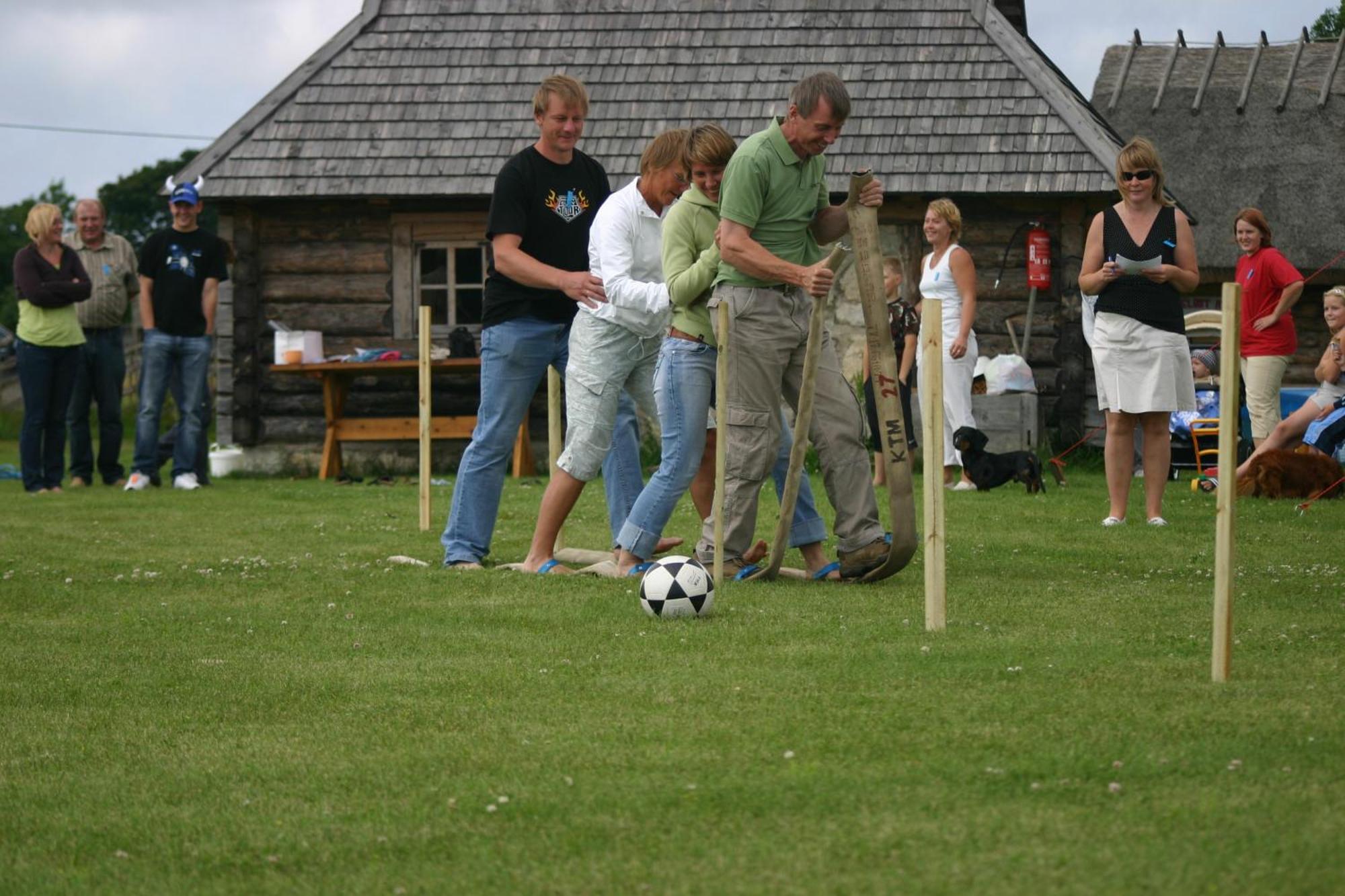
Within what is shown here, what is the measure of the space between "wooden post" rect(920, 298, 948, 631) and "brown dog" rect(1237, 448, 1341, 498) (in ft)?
20.1

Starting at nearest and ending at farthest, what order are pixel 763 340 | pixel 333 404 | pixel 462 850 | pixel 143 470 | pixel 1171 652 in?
pixel 462 850 < pixel 1171 652 < pixel 763 340 < pixel 143 470 < pixel 333 404

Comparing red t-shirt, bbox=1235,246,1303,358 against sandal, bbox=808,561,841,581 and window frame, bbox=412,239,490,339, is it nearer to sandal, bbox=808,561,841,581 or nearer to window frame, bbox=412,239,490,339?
sandal, bbox=808,561,841,581

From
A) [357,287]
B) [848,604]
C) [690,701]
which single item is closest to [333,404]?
[357,287]

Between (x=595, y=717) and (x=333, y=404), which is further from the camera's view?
(x=333, y=404)

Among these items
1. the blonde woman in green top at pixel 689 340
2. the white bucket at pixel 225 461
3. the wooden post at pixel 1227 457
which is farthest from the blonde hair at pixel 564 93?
the white bucket at pixel 225 461

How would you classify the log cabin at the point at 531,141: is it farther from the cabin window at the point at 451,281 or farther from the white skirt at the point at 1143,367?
the white skirt at the point at 1143,367

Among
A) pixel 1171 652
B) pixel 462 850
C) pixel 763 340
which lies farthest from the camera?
pixel 763 340

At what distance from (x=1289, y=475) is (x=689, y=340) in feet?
18.1

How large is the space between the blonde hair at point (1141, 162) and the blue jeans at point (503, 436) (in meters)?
2.96

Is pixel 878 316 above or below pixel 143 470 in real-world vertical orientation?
above

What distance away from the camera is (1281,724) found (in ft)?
12.5

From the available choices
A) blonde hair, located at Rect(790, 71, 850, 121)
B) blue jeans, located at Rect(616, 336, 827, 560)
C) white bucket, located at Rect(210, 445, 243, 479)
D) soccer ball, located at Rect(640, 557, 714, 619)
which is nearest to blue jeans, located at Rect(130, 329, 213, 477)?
white bucket, located at Rect(210, 445, 243, 479)

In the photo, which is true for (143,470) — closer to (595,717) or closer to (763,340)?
(763,340)

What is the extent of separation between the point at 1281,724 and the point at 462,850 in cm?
198
